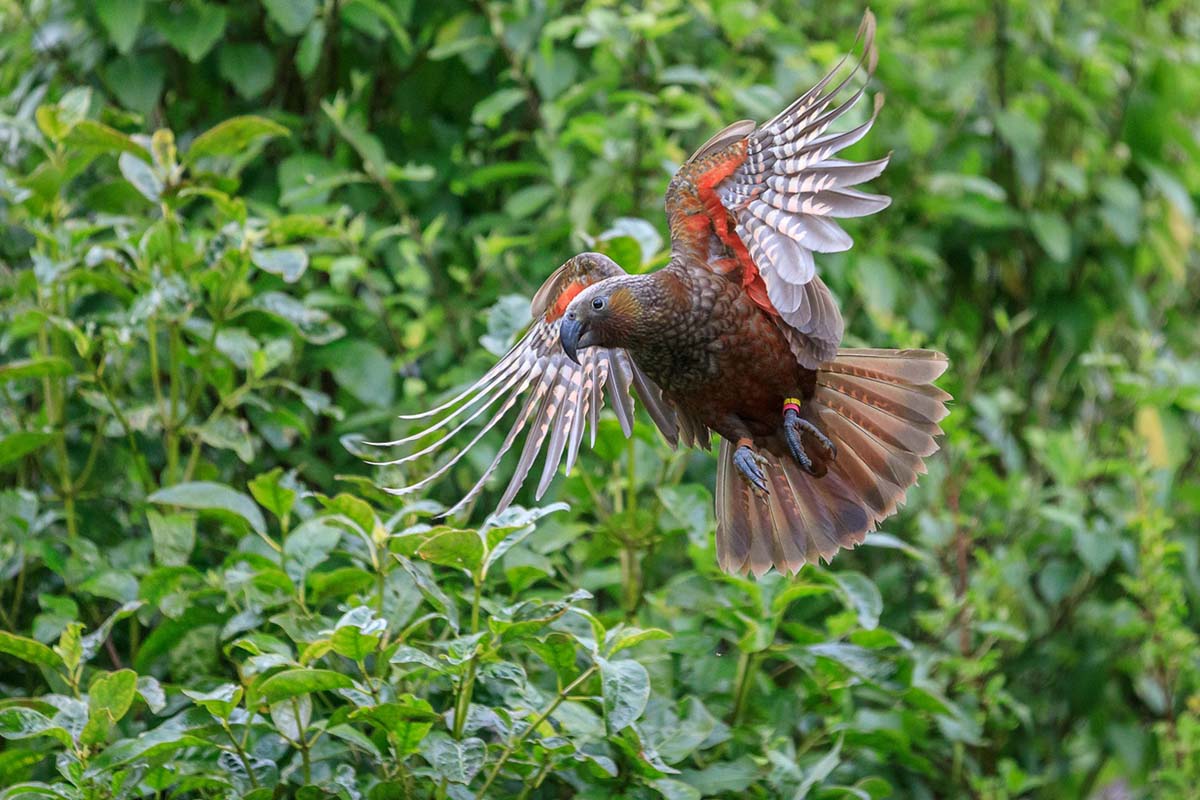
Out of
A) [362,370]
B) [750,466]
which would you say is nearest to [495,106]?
[362,370]

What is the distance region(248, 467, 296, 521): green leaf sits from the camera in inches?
113

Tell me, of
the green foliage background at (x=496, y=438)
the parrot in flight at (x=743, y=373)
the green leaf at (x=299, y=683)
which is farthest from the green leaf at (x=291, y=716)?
the parrot in flight at (x=743, y=373)

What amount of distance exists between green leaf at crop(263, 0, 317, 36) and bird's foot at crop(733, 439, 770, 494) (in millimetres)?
1799

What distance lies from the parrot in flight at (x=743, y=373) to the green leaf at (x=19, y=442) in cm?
79

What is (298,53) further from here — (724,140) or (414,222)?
(724,140)

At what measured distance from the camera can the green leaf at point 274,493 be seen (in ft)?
9.39

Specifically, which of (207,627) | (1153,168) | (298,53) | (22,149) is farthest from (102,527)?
(1153,168)

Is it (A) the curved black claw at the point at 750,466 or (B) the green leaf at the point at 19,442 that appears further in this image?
(B) the green leaf at the point at 19,442

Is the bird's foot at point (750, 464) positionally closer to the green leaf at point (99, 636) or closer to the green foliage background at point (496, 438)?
the green foliage background at point (496, 438)

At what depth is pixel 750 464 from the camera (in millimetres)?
3029

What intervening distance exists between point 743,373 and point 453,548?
→ 814 millimetres

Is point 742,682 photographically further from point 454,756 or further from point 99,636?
point 99,636

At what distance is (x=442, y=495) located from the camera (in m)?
3.79

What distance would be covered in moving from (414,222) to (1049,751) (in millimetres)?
2566
